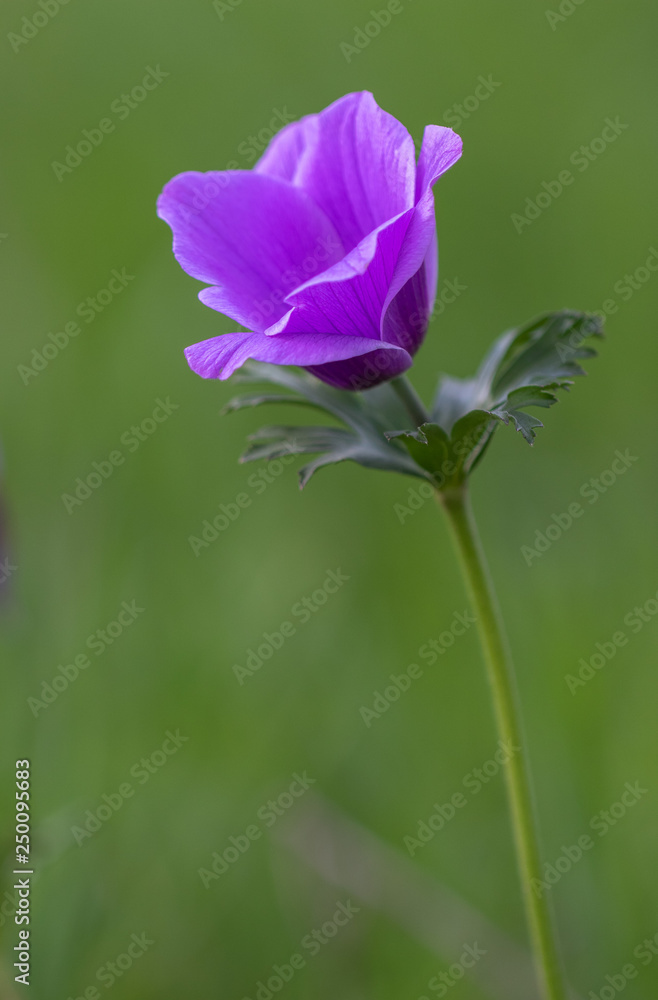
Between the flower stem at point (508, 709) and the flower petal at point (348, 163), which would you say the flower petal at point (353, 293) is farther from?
the flower stem at point (508, 709)

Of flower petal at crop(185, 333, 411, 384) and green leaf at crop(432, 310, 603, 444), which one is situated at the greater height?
green leaf at crop(432, 310, 603, 444)

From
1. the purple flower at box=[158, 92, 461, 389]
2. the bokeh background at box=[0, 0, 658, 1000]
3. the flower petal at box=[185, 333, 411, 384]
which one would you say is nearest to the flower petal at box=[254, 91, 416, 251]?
the purple flower at box=[158, 92, 461, 389]

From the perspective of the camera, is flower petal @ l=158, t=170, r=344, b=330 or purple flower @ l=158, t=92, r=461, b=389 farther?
flower petal @ l=158, t=170, r=344, b=330

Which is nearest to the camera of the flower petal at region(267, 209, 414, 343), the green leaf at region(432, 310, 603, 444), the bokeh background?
the flower petal at region(267, 209, 414, 343)

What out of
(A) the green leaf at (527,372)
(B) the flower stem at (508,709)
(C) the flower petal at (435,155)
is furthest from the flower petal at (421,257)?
(B) the flower stem at (508,709)

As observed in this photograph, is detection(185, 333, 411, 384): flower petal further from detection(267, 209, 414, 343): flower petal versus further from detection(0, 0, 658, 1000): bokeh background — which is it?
detection(0, 0, 658, 1000): bokeh background

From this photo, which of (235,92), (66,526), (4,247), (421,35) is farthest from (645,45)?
(66,526)
